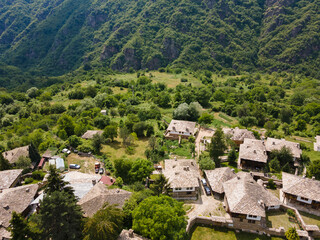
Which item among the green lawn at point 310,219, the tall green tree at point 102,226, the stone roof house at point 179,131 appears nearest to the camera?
the tall green tree at point 102,226

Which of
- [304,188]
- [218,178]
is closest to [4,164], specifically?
[218,178]

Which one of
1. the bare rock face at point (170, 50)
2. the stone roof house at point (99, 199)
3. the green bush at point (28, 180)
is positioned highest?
the bare rock face at point (170, 50)

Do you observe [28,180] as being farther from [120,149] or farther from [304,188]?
[304,188]

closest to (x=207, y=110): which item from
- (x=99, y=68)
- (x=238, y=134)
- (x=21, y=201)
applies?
(x=238, y=134)

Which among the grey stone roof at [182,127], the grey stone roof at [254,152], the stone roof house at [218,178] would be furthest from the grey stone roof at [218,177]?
the grey stone roof at [182,127]

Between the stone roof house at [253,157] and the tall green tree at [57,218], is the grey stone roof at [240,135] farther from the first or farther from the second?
the tall green tree at [57,218]
